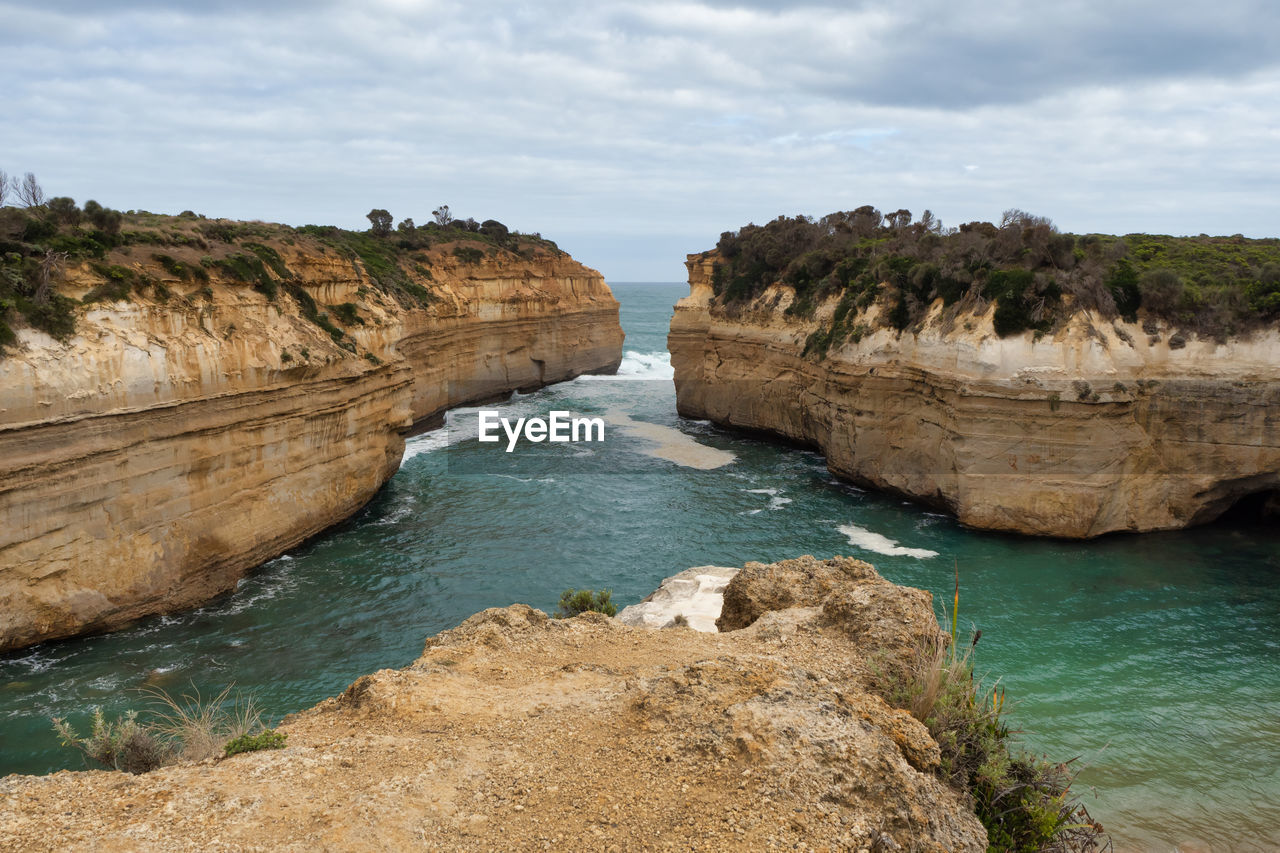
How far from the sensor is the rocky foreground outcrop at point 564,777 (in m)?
5.30

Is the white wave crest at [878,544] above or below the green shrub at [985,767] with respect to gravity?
below

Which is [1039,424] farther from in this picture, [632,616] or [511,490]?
[511,490]

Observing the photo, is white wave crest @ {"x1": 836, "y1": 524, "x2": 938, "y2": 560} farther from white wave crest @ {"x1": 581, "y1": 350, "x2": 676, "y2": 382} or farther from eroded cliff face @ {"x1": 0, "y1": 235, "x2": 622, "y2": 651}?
white wave crest @ {"x1": 581, "y1": 350, "x2": 676, "y2": 382}

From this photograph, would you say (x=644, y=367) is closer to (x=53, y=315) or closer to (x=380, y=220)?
(x=380, y=220)

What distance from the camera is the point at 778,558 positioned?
19531mm

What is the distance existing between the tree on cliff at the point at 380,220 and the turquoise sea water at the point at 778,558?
2175 centimetres

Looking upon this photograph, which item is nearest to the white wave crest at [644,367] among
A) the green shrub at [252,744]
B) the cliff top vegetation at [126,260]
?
the cliff top vegetation at [126,260]

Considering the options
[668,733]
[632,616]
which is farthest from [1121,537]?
[668,733]

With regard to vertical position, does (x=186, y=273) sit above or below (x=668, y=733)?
above

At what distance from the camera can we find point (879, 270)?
27391mm

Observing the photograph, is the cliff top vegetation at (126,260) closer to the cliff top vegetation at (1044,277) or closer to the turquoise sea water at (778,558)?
the turquoise sea water at (778,558)

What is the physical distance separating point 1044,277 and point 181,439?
70.2 feet

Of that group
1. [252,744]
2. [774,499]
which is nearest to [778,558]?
[774,499]

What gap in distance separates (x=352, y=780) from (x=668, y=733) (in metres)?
2.39
